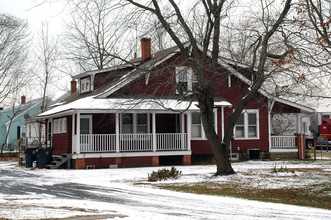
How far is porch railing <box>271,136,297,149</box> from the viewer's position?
31.1m

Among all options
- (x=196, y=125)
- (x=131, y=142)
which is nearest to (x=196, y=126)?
(x=196, y=125)

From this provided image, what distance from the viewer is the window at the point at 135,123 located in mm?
28047

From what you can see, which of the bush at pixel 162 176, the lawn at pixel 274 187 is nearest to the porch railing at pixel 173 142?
the lawn at pixel 274 187

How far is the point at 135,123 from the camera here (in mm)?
28219

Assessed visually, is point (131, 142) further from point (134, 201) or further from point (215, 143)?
point (134, 201)

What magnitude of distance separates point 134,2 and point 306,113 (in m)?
17.4

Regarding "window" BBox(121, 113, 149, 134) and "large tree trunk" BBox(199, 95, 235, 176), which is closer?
"large tree trunk" BBox(199, 95, 235, 176)

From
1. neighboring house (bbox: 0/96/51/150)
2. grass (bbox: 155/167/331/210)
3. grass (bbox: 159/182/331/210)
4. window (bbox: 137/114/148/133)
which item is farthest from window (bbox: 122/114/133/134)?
neighboring house (bbox: 0/96/51/150)

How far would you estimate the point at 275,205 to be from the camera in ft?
38.9

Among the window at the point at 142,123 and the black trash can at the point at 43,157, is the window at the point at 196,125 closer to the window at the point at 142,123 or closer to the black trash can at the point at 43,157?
the window at the point at 142,123

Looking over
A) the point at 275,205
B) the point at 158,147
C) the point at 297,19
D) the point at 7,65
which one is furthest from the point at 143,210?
the point at 7,65

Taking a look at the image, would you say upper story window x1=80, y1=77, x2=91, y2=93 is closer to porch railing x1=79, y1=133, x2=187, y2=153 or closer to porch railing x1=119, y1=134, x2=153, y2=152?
porch railing x1=79, y1=133, x2=187, y2=153

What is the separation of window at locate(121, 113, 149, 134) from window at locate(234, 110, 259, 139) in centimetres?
609

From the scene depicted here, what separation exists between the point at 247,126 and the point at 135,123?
752 centimetres
